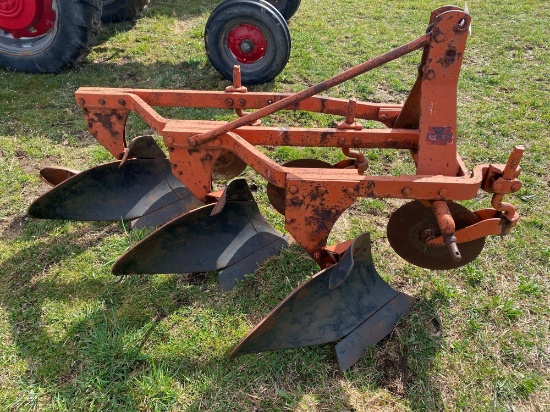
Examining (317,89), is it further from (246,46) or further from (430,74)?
(246,46)

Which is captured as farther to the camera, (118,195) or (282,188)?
(118,195)

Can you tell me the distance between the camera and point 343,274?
6.72ft

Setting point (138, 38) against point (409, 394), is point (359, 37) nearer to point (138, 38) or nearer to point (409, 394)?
point (138, 38)

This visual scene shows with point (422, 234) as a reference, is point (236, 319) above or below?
below

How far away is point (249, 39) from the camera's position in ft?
15.3

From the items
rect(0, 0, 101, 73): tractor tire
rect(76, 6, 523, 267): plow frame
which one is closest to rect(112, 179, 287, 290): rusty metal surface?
rect(76, 6, 523, 267): plow frame

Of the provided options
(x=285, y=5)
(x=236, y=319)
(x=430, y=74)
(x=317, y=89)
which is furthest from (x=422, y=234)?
(x=285, y=5)

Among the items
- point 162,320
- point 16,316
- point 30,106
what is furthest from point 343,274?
point 30,106

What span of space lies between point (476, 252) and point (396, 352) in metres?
0.74

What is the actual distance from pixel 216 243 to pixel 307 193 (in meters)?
0.86

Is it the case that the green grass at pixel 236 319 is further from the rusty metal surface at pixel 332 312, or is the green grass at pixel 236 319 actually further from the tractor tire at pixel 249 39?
the tractor tire at pixel 249 39

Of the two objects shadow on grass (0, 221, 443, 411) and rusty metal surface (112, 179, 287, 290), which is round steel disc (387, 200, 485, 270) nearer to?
shadow on grass (0, 221, 443, 411)

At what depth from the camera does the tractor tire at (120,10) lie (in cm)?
644

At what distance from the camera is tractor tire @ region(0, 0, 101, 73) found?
4.52 m
